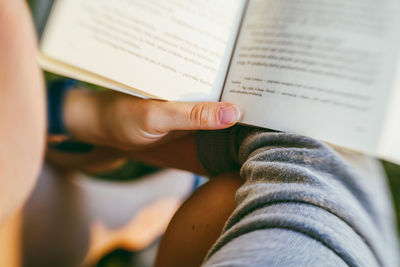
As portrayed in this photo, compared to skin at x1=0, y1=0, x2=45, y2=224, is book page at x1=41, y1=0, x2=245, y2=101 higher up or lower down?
higher up

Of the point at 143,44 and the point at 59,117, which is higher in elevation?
the point at 143,44

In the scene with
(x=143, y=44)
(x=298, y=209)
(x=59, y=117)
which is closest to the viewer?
(x=298, y=209)

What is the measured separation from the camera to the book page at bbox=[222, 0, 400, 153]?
416 mm

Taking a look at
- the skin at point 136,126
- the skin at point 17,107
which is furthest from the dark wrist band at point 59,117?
the skin at point 17,107

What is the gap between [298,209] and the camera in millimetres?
367

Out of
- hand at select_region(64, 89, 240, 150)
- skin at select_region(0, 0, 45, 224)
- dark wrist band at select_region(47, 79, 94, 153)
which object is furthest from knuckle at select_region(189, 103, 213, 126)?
dark wrist band at select_region(47, 79, 94, 153)

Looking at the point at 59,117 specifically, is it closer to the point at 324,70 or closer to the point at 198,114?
the point at 198,114

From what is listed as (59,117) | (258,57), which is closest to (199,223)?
(258,57)

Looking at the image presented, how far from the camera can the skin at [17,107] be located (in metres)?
0.41

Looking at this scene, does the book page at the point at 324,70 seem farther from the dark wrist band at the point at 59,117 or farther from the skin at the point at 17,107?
the dark wrist band at the point at 59,117

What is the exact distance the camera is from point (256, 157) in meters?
0.44

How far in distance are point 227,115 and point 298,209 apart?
0.16 metres

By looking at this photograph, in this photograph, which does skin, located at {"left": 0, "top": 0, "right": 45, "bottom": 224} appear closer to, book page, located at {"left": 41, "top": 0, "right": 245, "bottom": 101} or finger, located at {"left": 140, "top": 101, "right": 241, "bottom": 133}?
book page, located at {"left": 41, "top": 0, "right": 245, "bottom": 101}

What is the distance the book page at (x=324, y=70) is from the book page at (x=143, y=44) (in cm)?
6
